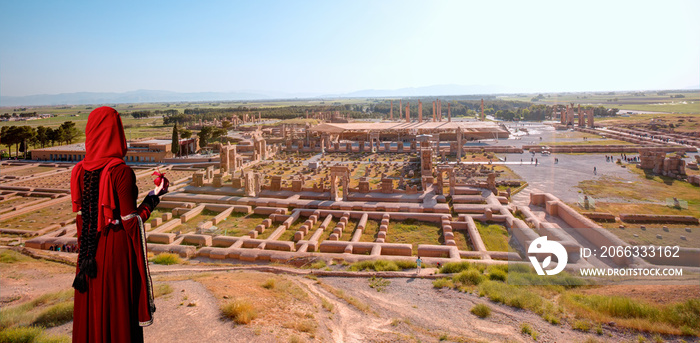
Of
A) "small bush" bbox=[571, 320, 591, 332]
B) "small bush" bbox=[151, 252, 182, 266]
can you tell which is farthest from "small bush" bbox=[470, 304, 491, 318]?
"small bush" bbox=[151, 252, 182, 266]

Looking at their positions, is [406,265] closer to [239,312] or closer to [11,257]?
[239,312]

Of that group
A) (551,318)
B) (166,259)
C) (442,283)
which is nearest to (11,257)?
(166,259)

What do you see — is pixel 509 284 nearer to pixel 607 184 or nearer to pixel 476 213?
pixel 476 213

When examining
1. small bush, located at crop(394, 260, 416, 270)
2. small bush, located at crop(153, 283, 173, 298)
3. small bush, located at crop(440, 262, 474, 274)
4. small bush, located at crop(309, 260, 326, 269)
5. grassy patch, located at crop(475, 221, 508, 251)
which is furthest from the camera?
grassy patch, located at crop(475, 221, 508, 251)

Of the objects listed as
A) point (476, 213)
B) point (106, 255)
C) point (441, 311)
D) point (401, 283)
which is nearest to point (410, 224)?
point (476, 213)

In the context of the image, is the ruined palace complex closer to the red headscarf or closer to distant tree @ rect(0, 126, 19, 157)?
distant tree @ rect(0, 126, 19, 157)

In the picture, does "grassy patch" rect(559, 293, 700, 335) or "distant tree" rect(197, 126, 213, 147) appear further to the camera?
"distant tree" rect(197, 126, 213, 147)

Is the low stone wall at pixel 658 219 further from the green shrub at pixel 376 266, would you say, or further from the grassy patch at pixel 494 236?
the green shrub at pixel 376 266
